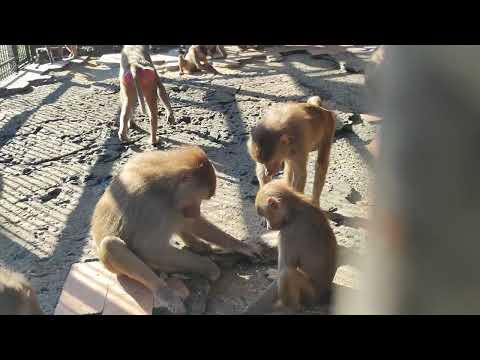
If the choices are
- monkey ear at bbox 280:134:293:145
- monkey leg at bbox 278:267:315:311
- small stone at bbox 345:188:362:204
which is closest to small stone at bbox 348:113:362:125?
small stone at bbox 345:188:362:204

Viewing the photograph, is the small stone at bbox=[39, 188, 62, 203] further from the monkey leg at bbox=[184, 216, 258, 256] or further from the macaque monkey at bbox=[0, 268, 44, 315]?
the macaque monkey at bbox=[0, 268, 44, 315]

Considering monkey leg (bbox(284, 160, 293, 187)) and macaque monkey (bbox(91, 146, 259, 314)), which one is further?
monkey leg (bbox(284, 160, 293, 187))

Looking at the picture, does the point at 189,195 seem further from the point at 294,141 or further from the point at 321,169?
the point at 321,169

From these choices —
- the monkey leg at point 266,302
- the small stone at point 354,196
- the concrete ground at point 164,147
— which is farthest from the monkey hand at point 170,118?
the monkey leg at point 266,302

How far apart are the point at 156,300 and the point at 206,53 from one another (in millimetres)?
10621

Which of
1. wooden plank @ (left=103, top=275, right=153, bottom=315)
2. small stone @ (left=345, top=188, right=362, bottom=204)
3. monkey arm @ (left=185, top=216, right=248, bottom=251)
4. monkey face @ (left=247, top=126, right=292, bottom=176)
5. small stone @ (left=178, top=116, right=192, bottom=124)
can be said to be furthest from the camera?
small stone @ (left=178, top=116, right=192, bottom=124)

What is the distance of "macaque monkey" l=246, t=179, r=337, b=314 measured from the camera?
4.25 meters

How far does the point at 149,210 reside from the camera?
16.1 feet

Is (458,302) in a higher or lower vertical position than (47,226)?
higher

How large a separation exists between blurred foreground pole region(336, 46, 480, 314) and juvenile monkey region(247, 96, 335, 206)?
15.2 feet

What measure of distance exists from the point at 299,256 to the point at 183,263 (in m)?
1.19

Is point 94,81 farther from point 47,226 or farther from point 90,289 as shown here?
point 90,289

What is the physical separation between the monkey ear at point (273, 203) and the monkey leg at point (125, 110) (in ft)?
17.3
